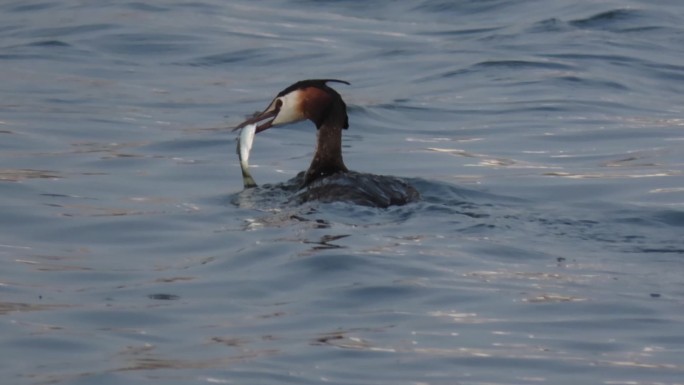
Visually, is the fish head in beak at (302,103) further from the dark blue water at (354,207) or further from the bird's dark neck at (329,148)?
the dark blue water at (354,207)

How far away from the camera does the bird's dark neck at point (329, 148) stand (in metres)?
10.2

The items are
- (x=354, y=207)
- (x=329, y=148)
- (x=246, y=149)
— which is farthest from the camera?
(x=329, y=148)

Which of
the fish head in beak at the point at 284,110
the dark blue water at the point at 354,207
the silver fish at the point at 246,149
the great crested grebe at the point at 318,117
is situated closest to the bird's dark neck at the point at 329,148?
the great crested grebe at the point at 318,117

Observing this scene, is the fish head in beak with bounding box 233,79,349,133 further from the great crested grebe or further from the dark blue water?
the dark blue water

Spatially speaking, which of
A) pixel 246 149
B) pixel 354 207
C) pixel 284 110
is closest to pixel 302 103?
pixel 284 110

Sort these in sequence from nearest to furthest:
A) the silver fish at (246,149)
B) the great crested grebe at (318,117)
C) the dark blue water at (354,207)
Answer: the dark blue water at (354,207) < the silver fish at (246,149) < the great crested grebe at (318,117)

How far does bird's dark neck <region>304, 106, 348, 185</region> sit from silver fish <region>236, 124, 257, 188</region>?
15.1 inches

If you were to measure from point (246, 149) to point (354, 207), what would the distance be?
122cm

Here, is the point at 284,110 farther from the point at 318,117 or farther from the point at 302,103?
the point at 318,117

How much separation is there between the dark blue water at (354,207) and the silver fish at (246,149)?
0.54 ft

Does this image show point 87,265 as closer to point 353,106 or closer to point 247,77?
point 353,106

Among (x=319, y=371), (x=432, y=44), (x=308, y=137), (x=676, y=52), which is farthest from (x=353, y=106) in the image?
(x=319, y=371)

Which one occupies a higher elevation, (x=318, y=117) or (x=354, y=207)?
(x=318, y=117)

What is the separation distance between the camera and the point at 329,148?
1027 cm
